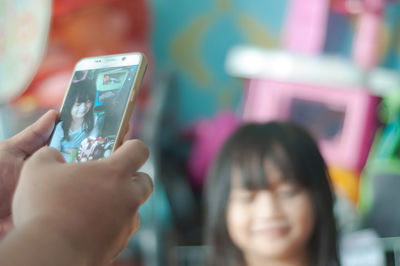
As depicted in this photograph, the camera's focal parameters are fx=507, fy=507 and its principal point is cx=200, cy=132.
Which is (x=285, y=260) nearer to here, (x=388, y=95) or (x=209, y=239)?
(x=209, y=239)

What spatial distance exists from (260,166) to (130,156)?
501mm

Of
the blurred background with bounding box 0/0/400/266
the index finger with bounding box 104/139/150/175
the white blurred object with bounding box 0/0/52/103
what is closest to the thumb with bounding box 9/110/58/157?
the index finger with bounding box 104/139/150/175

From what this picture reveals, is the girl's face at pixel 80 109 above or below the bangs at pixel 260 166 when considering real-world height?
above

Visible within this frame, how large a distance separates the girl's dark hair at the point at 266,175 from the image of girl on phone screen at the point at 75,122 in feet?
1.35

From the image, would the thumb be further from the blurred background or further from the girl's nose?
the blurred background

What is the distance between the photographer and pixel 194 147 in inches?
55.6

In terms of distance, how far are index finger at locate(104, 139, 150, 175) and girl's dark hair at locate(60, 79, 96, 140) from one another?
0.33ft

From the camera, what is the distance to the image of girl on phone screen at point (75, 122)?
0.47 m

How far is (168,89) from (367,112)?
0.53 meters

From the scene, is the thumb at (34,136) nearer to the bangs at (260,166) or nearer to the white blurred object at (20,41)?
the bangs at (260,166)

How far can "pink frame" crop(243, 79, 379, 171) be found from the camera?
1321mm

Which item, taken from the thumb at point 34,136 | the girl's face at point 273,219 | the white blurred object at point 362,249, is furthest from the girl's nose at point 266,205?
the thumb at point 34,136

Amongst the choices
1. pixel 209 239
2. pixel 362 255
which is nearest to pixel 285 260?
pixel 209 239

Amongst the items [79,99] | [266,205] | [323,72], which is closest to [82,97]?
[79,99]
